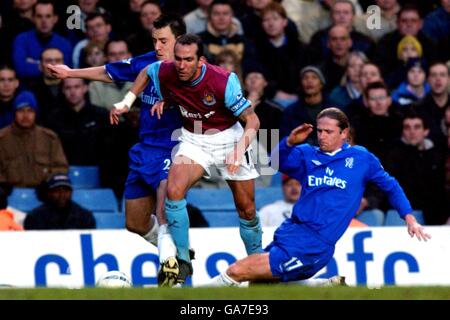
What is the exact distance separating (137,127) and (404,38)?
3882 mm

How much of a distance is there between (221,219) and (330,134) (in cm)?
430

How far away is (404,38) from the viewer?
62.4 feet

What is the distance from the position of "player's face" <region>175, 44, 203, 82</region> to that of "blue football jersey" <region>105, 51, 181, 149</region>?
2.97 ft

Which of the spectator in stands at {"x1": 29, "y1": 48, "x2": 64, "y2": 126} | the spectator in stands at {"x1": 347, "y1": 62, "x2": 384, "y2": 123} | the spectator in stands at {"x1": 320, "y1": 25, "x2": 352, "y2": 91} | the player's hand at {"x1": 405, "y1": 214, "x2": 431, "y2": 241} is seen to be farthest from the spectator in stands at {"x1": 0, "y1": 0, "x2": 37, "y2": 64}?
the player's hand at {"x1": 405, "y1": 214, "x2": 431, "y2": 241}

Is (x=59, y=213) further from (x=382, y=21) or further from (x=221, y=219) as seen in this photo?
(x=382, y=21)

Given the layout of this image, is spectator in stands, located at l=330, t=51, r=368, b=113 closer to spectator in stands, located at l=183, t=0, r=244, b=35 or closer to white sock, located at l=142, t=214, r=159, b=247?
spectator in stands, located at l=183, t=0, r=244, b=35

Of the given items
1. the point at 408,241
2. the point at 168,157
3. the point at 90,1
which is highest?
the point at 90,1

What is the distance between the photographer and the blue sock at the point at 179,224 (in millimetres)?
12602

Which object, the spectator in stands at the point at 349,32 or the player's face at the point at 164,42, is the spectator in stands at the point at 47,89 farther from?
the player's face at the point at 164,42

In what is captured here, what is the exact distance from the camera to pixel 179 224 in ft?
41.7

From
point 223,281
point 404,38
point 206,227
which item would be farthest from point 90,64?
point 223,281

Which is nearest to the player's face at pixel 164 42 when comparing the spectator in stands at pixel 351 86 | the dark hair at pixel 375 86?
the dark hair at pixel 375 86
